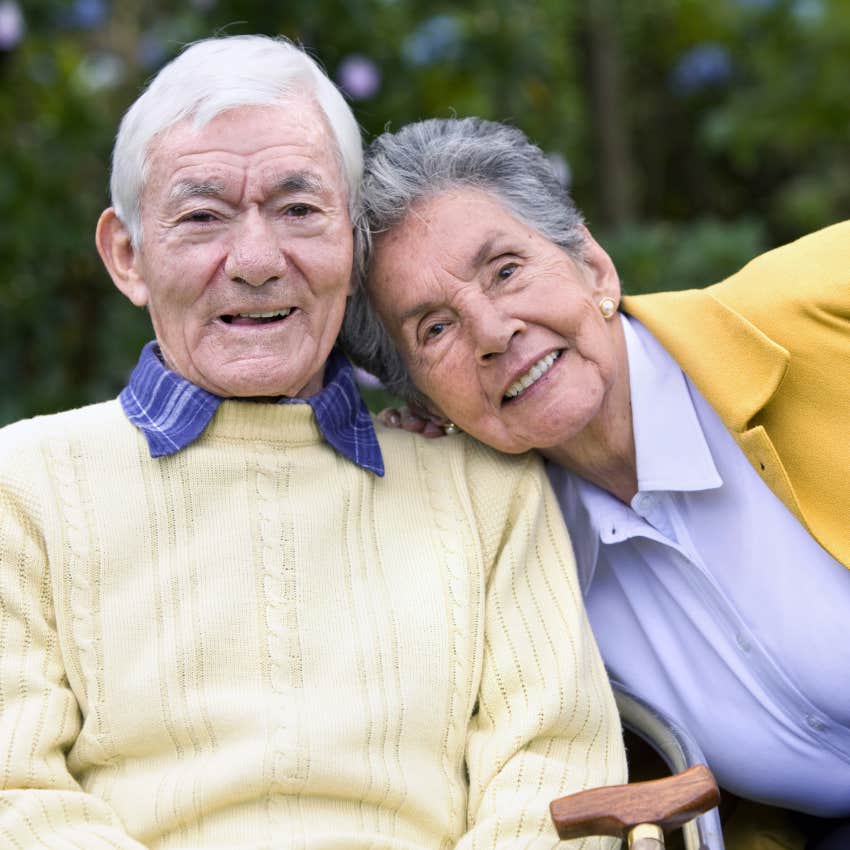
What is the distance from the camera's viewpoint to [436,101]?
5305 mm

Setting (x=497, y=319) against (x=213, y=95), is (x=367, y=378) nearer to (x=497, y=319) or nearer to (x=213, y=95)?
(x=497, y=319)

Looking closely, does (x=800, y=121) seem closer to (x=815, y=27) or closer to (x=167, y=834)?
(x=815, y=27)

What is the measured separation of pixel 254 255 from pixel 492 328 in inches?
18.2

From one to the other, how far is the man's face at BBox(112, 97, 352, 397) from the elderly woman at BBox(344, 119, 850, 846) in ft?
0.62

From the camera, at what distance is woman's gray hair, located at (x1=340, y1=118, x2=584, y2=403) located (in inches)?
101

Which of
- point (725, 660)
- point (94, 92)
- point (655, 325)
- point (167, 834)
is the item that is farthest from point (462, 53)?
point (167, 834)

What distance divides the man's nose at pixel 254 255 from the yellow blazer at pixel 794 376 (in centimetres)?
79

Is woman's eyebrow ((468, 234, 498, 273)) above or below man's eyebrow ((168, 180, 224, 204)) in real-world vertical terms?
below

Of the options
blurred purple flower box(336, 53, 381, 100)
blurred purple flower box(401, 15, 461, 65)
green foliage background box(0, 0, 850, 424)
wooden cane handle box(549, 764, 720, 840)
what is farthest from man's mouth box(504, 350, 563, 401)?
blurred purple flower box(401, 15, 461, 65)

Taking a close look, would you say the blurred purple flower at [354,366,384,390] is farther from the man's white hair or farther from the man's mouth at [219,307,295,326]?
the man's white hair

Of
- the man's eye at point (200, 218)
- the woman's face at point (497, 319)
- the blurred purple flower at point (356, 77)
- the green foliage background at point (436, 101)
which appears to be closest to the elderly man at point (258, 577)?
the man's eye at point (200, 218)

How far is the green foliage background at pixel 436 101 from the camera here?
15.9 ft

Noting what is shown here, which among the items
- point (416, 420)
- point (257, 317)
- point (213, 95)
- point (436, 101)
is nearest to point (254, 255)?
point (257, 317)

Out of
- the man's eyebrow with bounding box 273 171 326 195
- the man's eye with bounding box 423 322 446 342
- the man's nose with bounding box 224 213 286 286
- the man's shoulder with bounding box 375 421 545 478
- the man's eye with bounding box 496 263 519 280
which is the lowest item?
the man's shoulder with bounding box 375 421 545 478
